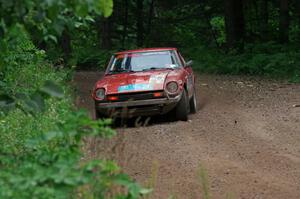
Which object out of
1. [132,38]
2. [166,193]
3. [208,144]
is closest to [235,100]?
[208,144]

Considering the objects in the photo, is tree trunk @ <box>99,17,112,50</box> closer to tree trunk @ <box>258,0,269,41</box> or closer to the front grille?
tree trunk @ <box>258,0,269,41</box>

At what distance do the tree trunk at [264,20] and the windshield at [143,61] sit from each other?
17160mm

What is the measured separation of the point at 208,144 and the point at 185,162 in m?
1.40

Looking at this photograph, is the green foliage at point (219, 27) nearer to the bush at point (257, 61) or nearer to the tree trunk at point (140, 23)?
the tree trunk at point (140, 23)

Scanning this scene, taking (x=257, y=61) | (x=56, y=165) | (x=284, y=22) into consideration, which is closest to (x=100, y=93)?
(x=56, y=165)

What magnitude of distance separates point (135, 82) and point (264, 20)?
22.2 m

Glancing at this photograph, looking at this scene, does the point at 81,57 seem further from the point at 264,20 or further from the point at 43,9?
the point at 43,9

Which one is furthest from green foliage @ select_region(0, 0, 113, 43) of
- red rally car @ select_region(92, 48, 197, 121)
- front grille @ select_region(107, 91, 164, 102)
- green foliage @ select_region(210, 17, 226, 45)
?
green foliage @ select_region(210, 17, 226, 45)

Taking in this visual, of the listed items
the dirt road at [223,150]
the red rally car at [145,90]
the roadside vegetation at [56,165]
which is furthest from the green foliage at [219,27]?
the roadside vegetation at [56,165]

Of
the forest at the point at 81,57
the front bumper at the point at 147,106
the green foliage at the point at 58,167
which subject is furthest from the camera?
the front bumper at the point at 147,106

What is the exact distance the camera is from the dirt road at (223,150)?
7.75m

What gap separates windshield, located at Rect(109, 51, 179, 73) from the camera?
1352cm

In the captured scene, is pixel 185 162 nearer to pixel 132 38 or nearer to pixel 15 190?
pixel 15 190

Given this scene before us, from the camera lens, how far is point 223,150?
1022 centimetres
